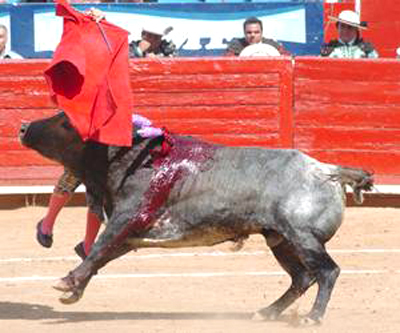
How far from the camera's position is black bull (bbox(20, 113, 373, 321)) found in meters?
7.32

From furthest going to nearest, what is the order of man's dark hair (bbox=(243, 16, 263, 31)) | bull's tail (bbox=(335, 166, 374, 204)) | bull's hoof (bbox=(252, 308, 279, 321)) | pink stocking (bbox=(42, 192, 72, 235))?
man's dark hair (bbox=(243, 16, 263, 31)), pink stocking (bbox=(42, 192, 72, 235)), bull's hoof (bbox=(252, 308, 279, 321)), bull's tail (bbox=(335, 166, 374, 204))

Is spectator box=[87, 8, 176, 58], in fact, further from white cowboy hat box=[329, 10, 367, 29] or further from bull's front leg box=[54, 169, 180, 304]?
bull's front leg box=[54, 169, 180, 304]

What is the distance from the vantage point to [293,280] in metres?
7.65

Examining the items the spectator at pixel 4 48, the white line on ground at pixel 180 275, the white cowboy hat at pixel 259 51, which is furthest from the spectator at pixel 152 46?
the white line on ground at pixel 180 275

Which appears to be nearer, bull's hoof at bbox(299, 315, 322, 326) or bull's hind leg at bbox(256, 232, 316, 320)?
bull's hoof at bbox(299, 315, 322, 326)

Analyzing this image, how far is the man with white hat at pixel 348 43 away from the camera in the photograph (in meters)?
12.3

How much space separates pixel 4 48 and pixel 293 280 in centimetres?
562

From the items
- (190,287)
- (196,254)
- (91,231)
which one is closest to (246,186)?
(91,231)

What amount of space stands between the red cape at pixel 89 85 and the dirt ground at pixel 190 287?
104cm

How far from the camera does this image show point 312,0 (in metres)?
13.3

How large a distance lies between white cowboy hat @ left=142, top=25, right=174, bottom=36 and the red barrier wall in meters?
0.36

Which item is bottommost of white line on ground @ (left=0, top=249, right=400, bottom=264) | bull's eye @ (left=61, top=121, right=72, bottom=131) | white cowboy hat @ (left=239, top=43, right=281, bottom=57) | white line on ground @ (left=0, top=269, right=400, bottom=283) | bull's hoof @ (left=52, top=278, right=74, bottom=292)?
white line on ground @ (left=0, top=249, right=400, bottom=264)

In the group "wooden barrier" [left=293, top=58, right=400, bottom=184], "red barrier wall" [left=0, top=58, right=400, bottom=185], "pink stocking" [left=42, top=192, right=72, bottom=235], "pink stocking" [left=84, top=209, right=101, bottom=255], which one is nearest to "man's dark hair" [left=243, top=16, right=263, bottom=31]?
"red barrier wall" [left=0, top=58, right=400, bottom=185]

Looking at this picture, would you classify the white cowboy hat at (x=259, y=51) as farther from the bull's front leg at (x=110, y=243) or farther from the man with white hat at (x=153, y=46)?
the bull's front leg at (x=110, y=243)
